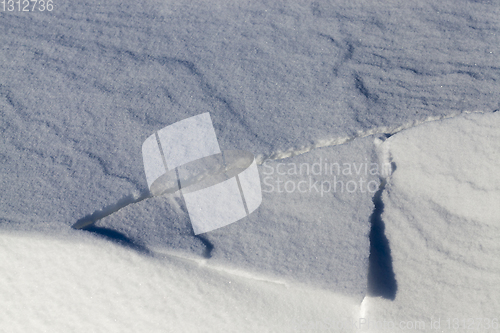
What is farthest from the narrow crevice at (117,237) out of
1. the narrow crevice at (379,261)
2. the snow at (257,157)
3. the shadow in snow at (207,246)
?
the narrow crevice at (379,261)

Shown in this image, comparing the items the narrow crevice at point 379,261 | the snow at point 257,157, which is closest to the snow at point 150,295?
the snow at point 257,157

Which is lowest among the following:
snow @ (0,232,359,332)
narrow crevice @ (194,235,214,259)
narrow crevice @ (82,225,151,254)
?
snow @ (0,232,359,332)

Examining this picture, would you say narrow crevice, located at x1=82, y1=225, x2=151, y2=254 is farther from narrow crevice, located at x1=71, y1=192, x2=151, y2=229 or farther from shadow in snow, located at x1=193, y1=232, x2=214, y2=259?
shadow in snow, located at x1=193, y1=232, x2=214, y2=259

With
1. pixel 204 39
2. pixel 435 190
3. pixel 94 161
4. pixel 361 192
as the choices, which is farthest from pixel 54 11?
pixel 435 190

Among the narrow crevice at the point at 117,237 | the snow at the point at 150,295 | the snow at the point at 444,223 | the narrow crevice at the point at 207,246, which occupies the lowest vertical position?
the snow at the point at 150,295

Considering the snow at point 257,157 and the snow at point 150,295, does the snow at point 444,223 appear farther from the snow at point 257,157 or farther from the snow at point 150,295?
the snow at point 150,295

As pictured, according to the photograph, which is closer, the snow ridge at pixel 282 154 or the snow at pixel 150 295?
the snow at pixel 150 295

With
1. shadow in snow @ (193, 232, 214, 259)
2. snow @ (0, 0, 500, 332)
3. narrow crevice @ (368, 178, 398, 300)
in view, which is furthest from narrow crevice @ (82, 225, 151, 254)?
narrow crevice @ (368, 178, 398, 300)

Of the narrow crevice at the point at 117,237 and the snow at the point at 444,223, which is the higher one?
the snow at the point at 444,223

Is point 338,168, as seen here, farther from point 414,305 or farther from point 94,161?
point 94,161
